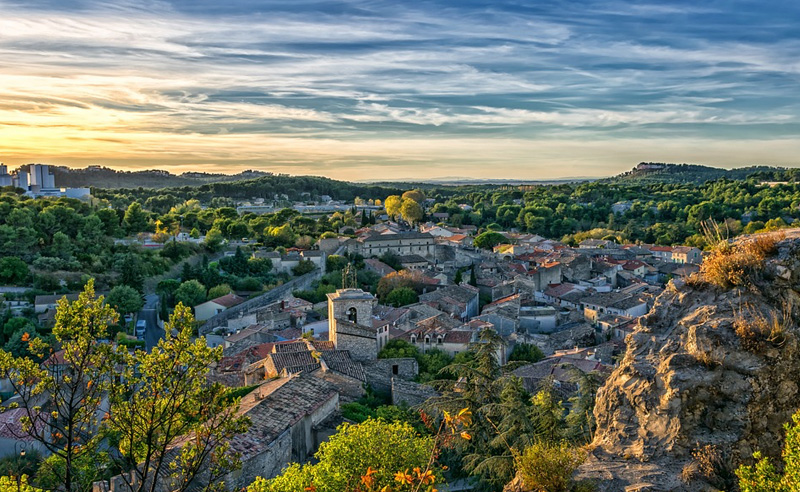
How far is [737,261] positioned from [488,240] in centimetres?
5217

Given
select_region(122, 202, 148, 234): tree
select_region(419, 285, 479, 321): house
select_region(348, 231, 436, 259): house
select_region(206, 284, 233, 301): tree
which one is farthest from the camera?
select_region(122, 202, 148, 234): tree

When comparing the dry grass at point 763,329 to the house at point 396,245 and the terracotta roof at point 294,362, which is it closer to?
the terracotta roof at point 294,362

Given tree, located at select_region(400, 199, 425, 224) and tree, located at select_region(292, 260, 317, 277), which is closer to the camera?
tree, located at select_region(292, 260, 317, 277)

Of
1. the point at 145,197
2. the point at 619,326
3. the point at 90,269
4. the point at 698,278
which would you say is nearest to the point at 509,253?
the point at 619,326

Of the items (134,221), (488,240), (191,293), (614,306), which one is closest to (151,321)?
(191,293)

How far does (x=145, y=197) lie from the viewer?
93938 mm

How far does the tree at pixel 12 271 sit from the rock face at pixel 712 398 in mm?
35838

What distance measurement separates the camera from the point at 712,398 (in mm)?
6230

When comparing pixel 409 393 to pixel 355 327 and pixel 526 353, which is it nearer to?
pixel 355 327

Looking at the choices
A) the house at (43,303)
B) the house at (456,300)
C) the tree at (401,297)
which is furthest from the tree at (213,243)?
the house at (456,300)

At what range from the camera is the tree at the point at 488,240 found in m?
58.2

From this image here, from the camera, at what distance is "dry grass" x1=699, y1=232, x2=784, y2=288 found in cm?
664

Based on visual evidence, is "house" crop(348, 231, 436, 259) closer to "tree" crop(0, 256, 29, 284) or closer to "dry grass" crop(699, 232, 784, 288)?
"tree" crop(0, 256, 29, 284)

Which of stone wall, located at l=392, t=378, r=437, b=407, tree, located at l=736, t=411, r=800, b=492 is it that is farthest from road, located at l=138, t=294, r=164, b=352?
tree, located at l=736, t=411, r=800, b=492
